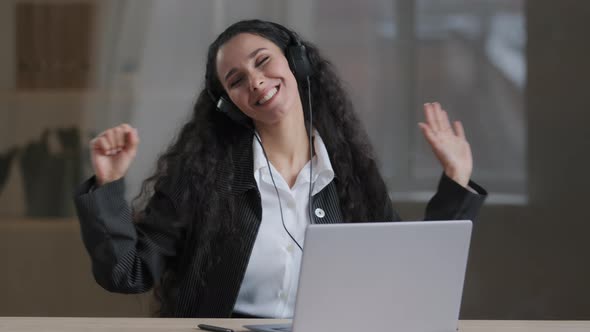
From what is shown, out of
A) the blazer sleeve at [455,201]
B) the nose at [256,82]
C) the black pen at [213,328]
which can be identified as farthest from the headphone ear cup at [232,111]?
the black pen at [213,328]

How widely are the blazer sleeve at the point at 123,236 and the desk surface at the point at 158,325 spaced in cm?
16

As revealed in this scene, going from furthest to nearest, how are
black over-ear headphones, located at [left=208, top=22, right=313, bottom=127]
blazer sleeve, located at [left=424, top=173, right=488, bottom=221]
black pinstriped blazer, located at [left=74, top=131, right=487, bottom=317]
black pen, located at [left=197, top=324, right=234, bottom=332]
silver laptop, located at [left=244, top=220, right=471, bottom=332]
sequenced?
black over-ear headphones, located at [left=208, top=22, right=313, bottom=127], blazer sleeve, located at [left=424, top=173, right=488, bottom=221], black pinstriped blazer, located at [left=74, top=131, right=487, bottom=317], black pen, located at [left=197, top=324, right=234, bottom=332], silver laptop, located at [left=244, top=220, right=471, bottom=332]

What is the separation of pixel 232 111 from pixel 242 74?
94mm

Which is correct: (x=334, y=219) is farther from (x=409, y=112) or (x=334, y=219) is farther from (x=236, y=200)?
(x=409, y=112)

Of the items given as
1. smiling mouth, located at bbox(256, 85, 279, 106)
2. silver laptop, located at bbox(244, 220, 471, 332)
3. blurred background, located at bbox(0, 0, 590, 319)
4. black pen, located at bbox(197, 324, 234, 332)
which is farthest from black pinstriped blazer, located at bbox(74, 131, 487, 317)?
blurred background, located at bbox(0, 0, 590, 319)

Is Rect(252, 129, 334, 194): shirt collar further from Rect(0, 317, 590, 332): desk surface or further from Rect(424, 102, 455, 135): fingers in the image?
A: Rect(0, 317, 590, 332): desk surface

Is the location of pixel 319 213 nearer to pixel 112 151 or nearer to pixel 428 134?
pixel 428 134

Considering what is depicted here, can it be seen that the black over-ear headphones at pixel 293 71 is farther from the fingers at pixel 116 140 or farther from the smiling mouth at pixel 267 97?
the fingers at pixel 116 140

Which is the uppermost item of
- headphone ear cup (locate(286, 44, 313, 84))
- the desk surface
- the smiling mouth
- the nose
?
headphone ear cup (locate(286, 44, 313, 84))

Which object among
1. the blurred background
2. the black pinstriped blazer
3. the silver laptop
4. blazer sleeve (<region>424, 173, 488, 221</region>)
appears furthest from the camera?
the blurred background

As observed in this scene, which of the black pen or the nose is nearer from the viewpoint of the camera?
the black pen

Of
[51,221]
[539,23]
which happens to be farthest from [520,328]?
[51,221]

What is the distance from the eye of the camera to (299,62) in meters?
1.96

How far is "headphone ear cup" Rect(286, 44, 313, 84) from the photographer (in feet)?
6.43
